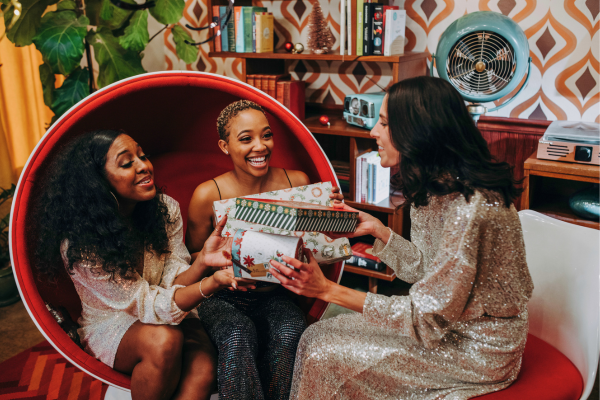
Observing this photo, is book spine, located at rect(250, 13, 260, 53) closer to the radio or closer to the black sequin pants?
the radio

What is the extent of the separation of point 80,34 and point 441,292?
1957 mm

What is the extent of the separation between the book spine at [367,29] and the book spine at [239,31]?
0.69 meters

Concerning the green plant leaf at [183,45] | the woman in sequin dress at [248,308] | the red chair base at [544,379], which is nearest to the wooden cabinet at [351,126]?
the green plant leaf at [183,45]

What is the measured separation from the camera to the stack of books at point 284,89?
2.49 meters

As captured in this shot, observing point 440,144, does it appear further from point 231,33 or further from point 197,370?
point 231,33

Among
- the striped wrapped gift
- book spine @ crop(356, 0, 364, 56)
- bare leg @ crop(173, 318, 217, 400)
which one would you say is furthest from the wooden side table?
bare leg @ crop(173, 318, 217, 400)

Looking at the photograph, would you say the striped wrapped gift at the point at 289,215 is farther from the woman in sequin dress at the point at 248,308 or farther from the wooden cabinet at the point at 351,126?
the wooden cabinet at the point at 351,126

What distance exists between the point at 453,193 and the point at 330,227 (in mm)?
306

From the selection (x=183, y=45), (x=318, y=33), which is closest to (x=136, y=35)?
(x=183, y=45)

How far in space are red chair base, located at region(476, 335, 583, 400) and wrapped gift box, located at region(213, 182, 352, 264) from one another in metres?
0.56

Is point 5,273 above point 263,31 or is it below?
below

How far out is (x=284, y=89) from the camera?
2.49m

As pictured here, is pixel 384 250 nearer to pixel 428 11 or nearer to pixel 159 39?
pixel 428 11

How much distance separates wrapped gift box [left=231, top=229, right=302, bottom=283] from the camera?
3.83ft
